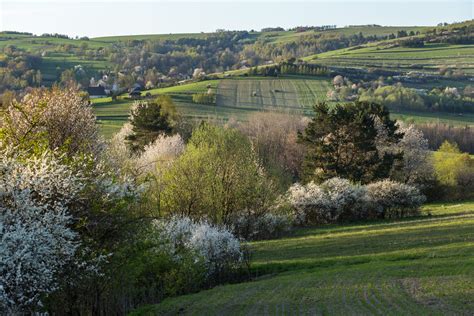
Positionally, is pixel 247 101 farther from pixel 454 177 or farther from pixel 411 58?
pixel 411 58

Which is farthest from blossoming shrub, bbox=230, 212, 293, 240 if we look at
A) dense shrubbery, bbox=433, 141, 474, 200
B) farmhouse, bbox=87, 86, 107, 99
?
farmhouse, bbox=87, 86, 107, 99

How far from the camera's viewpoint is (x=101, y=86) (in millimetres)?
134250

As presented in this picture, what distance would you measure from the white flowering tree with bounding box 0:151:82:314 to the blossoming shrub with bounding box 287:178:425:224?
38631mm

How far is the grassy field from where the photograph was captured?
19.4 meters

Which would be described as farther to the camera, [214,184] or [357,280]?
[214,184]

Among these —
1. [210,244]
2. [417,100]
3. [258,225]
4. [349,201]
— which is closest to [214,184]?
[258,225]

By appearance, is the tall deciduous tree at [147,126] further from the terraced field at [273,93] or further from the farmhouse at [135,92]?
the terraced field at [273,93]

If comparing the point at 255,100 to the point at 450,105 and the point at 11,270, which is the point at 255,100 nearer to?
the point at 450,105

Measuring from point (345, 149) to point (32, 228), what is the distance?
51.7 meters

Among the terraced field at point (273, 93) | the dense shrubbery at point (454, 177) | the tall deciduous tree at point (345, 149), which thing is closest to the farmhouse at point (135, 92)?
the terraced field at point (273, 93)

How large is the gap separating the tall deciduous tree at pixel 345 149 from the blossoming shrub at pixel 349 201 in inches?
242

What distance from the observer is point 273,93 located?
136000 mm

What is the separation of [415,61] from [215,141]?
5677 inches

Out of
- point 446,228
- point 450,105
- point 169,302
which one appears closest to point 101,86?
point 450,105
